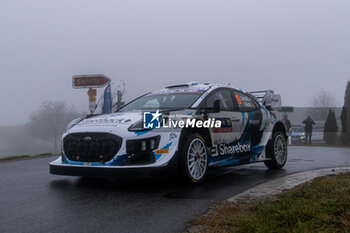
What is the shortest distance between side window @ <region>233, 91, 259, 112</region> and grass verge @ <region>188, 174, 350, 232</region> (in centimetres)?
284

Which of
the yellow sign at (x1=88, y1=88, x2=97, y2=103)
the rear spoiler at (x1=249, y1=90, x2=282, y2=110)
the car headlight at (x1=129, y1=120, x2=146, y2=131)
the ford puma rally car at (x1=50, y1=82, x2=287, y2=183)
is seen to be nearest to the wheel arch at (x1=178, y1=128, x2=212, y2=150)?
the ford puma rally car at (x1=50, y1=82, x2=287, y2=183)

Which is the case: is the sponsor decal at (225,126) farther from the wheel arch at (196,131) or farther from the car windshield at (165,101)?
the car windshield at (165,101)

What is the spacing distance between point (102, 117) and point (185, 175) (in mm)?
1610

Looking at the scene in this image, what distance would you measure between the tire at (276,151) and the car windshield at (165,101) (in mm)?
2040

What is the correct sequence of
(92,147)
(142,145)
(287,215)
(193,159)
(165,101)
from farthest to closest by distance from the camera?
1. (165,101)
2. (193,159)
3. (92,147)
4. (142,145)
5. (287,215)

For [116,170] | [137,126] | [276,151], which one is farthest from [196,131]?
[276,151]

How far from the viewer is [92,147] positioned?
16.5 ft

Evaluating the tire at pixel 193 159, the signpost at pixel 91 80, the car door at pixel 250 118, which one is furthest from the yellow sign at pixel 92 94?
the tire at pixel 193 159

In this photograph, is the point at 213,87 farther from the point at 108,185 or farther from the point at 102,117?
the point at 108,185

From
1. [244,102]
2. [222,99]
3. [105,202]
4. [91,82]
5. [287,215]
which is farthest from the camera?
[91,82]

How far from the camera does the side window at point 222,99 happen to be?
6177mm

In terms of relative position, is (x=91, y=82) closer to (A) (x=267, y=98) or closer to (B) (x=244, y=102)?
(A) (x=267, y=98)

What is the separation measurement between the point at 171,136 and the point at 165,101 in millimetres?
1348

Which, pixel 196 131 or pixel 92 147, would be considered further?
pixel 196 131
